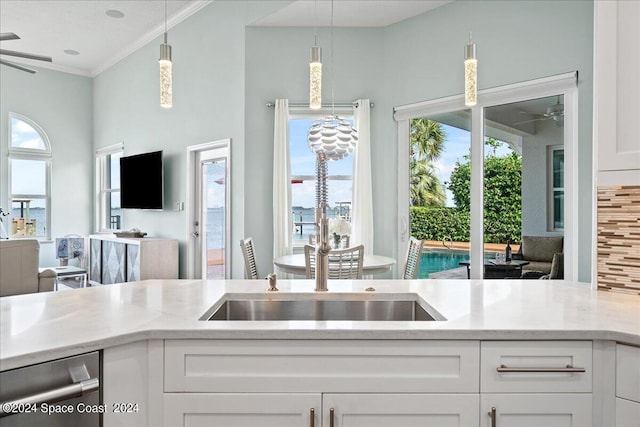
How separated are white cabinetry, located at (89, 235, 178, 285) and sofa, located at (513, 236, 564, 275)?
12.8 feet

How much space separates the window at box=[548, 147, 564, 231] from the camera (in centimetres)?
327

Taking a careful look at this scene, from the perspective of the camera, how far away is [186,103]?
17.0ft

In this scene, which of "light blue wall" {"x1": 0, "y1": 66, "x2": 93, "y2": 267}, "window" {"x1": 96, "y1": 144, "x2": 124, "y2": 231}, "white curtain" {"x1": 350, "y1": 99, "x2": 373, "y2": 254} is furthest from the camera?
"window" {"x1": 96, "y1": 144, "x2": 124, "y2": 231}

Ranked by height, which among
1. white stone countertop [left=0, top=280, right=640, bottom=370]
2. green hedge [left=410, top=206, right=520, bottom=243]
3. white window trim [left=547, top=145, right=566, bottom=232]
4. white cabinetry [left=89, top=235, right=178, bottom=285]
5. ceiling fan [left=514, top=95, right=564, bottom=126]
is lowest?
white cabinetry [left=89, top=235, right=178, bottom=285]

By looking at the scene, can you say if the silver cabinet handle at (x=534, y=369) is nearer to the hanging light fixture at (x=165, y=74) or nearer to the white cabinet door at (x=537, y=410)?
the white cabinet door at (x=537, y=410)

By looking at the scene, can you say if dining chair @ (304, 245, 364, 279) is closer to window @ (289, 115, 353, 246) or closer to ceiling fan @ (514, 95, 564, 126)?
window @ (289, 115, 353, 246)

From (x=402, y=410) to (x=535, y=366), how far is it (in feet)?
1.31

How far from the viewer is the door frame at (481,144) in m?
3.16

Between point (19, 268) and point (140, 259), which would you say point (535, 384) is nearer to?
point (19, 268)

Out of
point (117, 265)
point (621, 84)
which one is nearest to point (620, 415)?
point (621, 84)

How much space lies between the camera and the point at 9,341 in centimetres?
105

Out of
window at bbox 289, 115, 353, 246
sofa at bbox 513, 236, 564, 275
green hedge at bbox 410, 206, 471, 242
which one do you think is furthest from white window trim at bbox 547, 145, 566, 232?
window at bbox 289, 115, 353, 246

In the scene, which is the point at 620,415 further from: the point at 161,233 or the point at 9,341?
the point at 161,233

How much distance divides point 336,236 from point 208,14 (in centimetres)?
303
